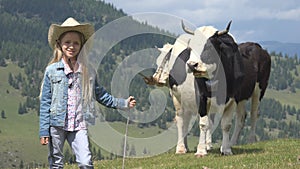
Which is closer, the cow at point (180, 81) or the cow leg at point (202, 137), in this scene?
the cow leg at point (202, 137)

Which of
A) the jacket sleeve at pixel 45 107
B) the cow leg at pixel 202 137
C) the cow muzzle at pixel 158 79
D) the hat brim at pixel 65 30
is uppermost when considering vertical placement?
A: the hat brim at pixel 65 30

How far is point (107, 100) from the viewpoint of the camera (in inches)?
358

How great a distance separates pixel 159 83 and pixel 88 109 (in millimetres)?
9996

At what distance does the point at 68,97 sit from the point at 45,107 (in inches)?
16.7

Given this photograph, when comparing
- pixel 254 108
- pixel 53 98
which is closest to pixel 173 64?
pixel 254 108

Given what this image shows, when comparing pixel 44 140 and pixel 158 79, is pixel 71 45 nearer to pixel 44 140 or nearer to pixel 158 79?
pixel 44 140

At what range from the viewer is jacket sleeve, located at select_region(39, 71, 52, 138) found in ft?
28.1

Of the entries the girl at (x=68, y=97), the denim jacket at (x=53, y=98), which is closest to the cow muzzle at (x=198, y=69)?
the girl at (x=68, y=97)

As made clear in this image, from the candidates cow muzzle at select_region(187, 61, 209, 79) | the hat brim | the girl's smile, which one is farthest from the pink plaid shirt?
cow muzzle at select_region(187, 61, 209, 79)

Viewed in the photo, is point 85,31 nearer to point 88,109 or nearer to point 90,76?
point 90,76

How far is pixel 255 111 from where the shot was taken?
21.9 m

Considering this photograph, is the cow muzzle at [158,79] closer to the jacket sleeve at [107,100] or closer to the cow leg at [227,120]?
the cow leg at [227,120]

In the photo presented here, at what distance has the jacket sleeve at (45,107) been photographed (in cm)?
857

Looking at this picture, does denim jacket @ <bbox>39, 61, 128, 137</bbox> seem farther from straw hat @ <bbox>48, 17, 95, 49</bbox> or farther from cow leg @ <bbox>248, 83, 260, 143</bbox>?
cow leg @ <bbox>248, 83, 260, 143</bbox>
